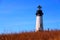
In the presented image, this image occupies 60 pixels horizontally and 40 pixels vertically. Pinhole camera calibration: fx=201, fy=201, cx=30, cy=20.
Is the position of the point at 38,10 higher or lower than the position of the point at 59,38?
higher

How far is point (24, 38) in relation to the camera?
723cm

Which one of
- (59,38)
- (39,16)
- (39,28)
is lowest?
(59,38)

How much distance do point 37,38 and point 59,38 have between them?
2.92ft

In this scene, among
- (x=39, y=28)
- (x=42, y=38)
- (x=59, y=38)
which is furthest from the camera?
(x=39, y=28)

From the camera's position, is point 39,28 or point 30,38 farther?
point 39,28

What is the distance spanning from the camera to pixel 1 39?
7383mm

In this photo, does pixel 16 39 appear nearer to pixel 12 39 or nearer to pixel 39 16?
pixel 12 39

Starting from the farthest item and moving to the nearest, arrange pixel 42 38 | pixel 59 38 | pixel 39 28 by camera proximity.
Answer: pixel 39 28 → pixel 42 38 → pixel 59 38

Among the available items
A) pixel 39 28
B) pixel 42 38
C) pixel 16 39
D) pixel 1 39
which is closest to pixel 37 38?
pixel 42 38

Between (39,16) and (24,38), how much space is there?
8339 millimetres

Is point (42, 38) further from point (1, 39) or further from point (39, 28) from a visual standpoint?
point (39, 28)

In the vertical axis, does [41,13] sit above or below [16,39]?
above

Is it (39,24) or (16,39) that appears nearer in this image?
(16,39)

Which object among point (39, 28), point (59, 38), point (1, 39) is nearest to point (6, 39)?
point (1, 39)
